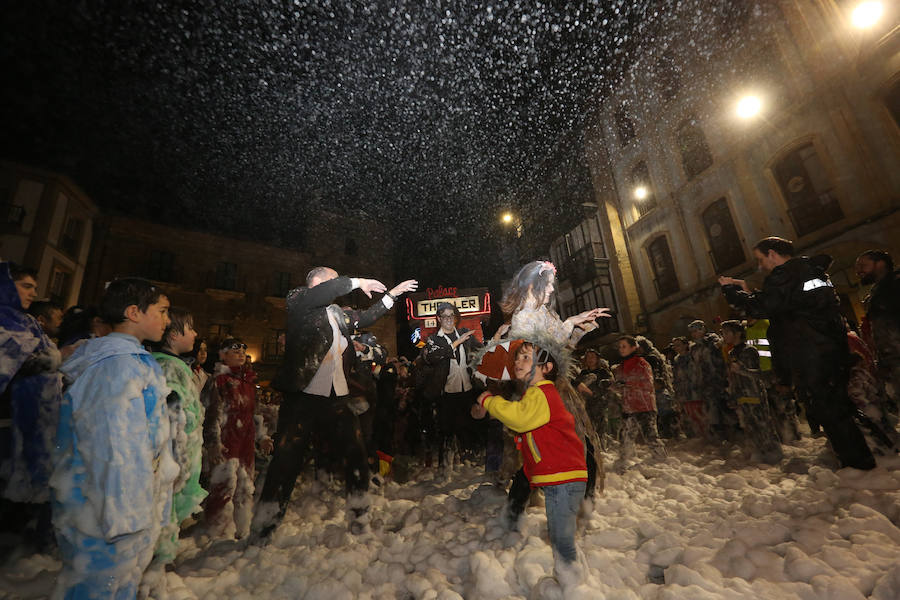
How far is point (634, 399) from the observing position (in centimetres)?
506

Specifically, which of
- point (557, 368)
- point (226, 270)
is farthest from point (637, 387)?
point (226, 270)

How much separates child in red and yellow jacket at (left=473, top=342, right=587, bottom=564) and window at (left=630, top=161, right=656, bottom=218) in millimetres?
16647

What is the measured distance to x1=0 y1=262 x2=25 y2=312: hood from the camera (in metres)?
2.46

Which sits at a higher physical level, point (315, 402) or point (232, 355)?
point (232, 355)

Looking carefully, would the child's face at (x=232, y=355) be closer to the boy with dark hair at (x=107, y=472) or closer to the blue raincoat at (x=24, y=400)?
the blue raincoat at (x=24, y=400)

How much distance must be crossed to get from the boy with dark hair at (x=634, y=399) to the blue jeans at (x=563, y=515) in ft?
10.1

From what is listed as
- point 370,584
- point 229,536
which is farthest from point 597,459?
point 229,536

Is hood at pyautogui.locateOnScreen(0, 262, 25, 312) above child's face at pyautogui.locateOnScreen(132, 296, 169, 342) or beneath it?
above

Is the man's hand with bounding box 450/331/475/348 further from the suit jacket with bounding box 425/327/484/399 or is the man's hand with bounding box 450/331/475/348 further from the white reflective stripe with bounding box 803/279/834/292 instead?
the white reflective stripe with bounding box 803/279/834/292

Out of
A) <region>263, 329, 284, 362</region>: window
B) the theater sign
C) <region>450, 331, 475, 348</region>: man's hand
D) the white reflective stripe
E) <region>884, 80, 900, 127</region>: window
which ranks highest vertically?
<region>884, 80, 900, 127</region>: window

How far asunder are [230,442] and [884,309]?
610cm

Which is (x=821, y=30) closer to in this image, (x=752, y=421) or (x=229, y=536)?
(x=752, y=421)

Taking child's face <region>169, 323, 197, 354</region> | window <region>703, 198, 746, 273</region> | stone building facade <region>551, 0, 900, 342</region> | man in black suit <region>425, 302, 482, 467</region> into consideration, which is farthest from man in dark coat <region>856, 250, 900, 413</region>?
window <region>703, 198, 746, 273</region>

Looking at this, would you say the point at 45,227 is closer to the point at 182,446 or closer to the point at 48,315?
the point at 48,315
